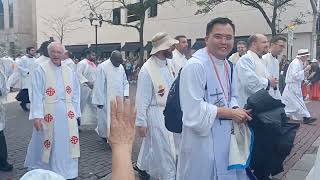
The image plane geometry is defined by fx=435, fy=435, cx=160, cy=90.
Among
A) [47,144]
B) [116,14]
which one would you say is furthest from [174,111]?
[116,14]

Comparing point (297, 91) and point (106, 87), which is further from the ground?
point (106, 87)

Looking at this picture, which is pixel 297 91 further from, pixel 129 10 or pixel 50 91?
pixel 129 10

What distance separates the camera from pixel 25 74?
46.5ft

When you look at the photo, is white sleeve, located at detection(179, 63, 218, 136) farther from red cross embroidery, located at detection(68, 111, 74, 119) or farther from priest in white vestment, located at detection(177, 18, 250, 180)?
red cross embroidery, located at detection(68, 111, 74, 119)

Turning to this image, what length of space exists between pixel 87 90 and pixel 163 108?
16.5ft

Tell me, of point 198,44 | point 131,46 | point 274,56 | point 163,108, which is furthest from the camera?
point 131,46

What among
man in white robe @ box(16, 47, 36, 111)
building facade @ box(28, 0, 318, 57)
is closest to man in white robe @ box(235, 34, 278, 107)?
man in white robe @ box(16, 47, 36, 111)

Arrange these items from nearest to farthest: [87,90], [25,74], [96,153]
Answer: [96,153] → [87,90] → [25,74]

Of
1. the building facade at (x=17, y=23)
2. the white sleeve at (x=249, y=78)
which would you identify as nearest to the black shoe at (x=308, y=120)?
the white sleeve at (x=249, y=78)

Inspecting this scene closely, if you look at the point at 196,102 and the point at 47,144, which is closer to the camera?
the point at 196,102

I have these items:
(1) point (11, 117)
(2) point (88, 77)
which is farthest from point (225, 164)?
(1) point (11, 117)

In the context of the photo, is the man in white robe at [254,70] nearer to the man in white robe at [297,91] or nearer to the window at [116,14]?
the man in white robe at [297,91]

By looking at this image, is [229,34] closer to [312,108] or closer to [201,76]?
[201,76]

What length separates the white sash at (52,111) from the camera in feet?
17.3
